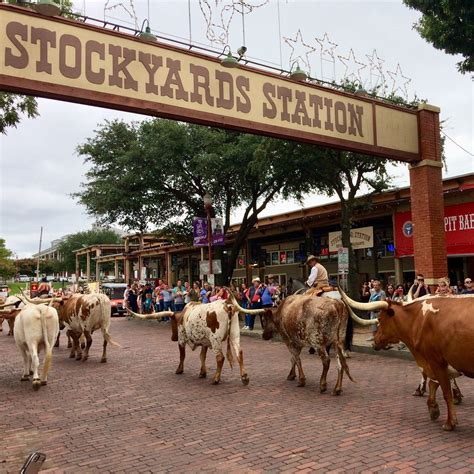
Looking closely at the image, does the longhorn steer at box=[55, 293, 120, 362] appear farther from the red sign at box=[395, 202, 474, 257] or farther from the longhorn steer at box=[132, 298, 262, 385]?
the red sign at box=[395, 202, 474, 257]

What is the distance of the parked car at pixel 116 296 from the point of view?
101ft

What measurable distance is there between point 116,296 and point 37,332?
76.5 feet

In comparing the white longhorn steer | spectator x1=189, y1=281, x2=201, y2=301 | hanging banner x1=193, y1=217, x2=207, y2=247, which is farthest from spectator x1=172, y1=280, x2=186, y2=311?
the white longhorn steer

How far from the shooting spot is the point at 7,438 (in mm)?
5996

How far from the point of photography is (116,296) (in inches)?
1250

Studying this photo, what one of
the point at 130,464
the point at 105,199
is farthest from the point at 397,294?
the point at 105,199

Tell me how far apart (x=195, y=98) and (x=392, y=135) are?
6.45 m

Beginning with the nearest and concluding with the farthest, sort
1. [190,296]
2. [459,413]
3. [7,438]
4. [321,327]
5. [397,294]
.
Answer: [7,438] < [459,413] < [321,327] < [397,294] < [190,296]

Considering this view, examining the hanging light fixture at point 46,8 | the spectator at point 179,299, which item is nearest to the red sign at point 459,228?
the spectator at point 179,299

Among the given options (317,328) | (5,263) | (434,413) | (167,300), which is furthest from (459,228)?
(5,263)

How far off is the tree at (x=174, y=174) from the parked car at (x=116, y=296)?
6.82 metres

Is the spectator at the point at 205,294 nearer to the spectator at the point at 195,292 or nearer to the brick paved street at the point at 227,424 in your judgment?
the spectator at the point at 195,292

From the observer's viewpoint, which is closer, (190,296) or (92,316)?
(92,316)

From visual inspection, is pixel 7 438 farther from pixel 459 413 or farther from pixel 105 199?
pixel 105 199
